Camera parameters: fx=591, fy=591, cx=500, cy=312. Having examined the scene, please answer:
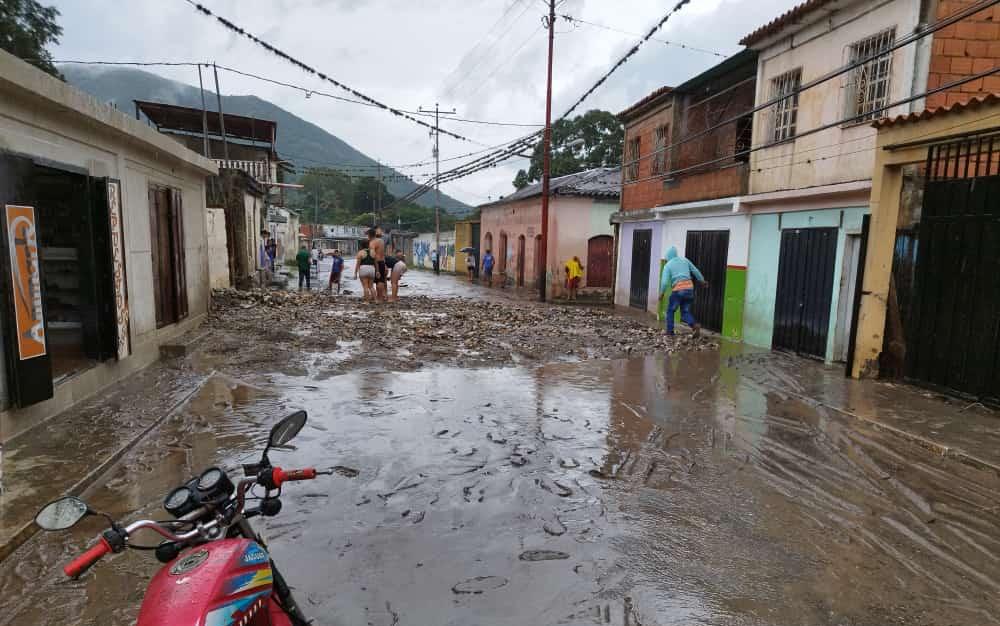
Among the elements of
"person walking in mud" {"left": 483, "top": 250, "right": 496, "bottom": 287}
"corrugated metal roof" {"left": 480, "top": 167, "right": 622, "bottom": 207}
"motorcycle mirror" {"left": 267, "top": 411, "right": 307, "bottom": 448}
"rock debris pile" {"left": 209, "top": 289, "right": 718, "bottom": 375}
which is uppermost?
"corrugated metal roof" {"left": 480, "top": 167, "right": 622, "bottom": 207}

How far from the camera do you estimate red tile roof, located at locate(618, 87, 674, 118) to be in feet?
48.8

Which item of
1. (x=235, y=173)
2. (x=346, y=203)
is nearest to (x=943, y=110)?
(x=235, y=173)

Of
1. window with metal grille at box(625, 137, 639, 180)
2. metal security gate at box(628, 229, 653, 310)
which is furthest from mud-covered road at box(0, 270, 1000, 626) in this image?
window with metal grille at box(625, 137, 639, 180)

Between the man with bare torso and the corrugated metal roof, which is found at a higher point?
the corrugated metal roof

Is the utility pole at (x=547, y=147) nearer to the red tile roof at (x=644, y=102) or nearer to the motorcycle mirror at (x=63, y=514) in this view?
the red tile roof at (x=644, y=102)

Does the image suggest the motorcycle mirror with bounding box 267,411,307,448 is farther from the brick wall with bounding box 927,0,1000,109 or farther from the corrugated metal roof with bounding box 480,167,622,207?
the corrugated metal roof with bounding box 480,167,622,207

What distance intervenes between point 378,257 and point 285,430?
14.3 meters

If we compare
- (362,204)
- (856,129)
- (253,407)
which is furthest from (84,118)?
(362,204)

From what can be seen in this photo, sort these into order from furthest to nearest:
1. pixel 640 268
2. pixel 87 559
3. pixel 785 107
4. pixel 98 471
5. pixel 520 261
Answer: pixel 520 261 → pixel 640 268 → pixel 785 107 → pixel 98 471 → pixel 87 559

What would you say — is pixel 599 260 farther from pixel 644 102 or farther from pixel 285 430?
pixel 285 430

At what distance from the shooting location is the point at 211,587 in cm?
166

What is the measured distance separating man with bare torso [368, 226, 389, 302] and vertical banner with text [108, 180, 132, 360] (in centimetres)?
878

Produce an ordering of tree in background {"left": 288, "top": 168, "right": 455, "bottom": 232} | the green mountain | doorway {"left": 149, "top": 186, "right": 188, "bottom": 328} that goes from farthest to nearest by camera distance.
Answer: the green mountain
tree in background {"left": 288, "top": 168, "right": 455, "bottom": 232}
doorway {"left": 149, "top": 186, "right": 188, "bottom": 328}

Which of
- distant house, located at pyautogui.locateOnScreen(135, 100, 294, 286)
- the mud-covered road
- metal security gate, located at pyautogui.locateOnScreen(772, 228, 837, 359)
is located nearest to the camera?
the mud-covered road
